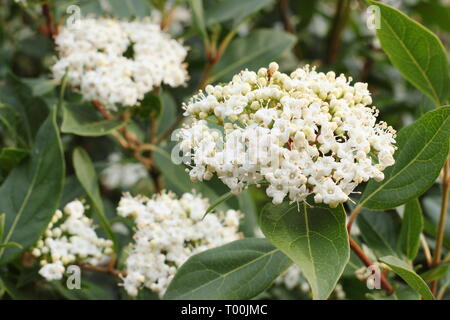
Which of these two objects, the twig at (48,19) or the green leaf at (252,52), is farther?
the green leaf at (252,52)

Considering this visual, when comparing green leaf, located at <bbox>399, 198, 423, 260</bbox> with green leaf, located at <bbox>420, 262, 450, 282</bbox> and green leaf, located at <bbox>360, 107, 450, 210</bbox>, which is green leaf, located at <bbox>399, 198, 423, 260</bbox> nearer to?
green leaf, located at <bbox>420, 262, 450, 282</bbox>

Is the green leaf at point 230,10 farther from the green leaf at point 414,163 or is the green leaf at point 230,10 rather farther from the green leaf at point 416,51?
the green leaf at point 414,163

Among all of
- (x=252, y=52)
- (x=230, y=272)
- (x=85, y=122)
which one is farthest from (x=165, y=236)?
(x=252, y=52)

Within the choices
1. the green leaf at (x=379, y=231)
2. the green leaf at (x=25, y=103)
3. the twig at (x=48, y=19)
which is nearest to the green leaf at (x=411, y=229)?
the green leaf at (x=379, y=231)

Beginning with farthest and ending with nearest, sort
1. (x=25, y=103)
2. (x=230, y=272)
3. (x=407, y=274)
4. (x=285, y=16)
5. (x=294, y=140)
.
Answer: (x=285, y=16), (x=25, y=103), (x=230, y=272), (x=407, y=274), (x=294, y=140)

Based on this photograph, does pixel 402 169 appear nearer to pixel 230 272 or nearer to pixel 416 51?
pixel 416 51

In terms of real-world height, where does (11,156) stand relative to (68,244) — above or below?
above

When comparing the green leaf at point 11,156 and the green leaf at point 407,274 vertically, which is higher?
the green leaf at point 11,156
